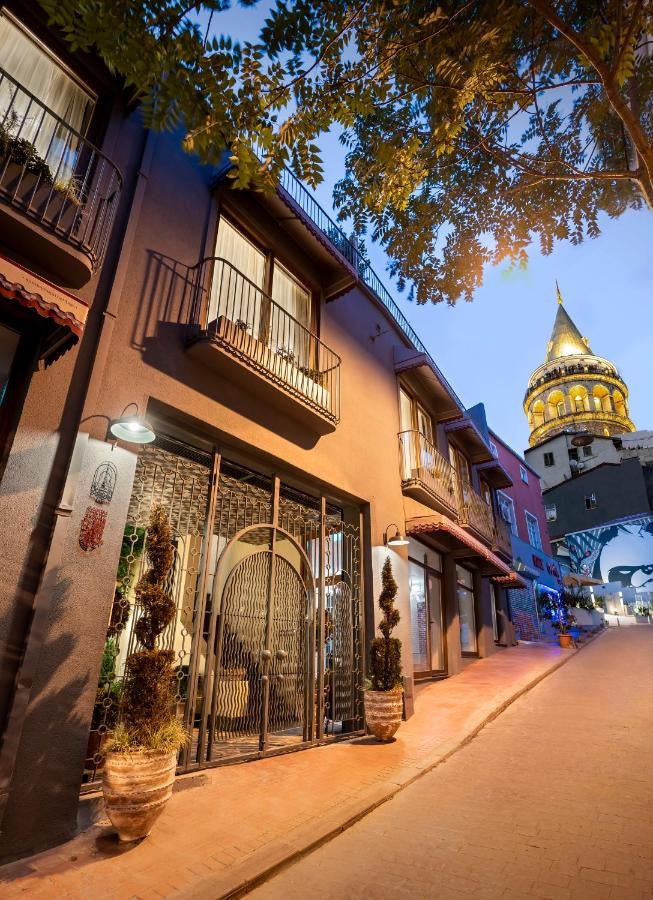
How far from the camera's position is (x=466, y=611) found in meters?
17.0

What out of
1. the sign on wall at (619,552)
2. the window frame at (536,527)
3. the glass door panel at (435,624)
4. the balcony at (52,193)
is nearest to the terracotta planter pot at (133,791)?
the balcony at (52,193)

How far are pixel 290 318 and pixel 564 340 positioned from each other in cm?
8090

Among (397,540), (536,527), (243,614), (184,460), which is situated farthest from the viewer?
(536,527)

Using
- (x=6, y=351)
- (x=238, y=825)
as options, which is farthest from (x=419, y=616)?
(x=6, y=351)

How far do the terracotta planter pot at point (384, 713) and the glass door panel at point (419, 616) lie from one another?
489 centimetres

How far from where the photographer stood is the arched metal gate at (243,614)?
6027 millimetres

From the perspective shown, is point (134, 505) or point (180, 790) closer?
point (180, 790)

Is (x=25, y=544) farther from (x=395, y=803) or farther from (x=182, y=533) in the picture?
A: (x=395, y=803)

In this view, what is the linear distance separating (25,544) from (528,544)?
85.9 ft

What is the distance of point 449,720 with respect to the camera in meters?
8.81

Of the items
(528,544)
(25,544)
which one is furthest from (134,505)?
(528,544)

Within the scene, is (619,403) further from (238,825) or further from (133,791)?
(133,791)

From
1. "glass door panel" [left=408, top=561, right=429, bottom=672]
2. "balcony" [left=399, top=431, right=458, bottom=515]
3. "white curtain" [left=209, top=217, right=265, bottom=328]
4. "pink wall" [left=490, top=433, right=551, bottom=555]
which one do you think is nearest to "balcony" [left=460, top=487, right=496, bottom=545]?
"balcony" [left=399, top=431, right=458, bottom=515]

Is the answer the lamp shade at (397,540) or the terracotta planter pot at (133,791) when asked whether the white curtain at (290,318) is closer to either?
the lamp shade at (397,540)
